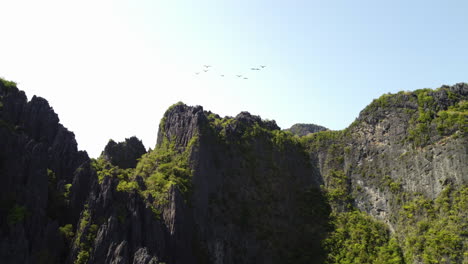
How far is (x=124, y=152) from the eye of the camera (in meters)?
74.7

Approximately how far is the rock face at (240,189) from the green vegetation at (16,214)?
23 centimetres

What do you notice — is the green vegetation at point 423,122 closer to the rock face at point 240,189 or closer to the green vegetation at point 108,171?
the rock face at point 240,189

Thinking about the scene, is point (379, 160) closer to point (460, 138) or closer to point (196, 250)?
point (460, 138)

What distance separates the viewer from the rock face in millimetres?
46594

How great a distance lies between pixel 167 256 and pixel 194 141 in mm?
22459

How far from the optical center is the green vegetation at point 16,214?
41719mm

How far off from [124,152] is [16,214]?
107 feet

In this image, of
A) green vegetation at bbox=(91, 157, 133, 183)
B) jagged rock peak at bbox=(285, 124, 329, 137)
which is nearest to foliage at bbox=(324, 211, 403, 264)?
green vegetation at bbox=(91, 157, 133, 183)

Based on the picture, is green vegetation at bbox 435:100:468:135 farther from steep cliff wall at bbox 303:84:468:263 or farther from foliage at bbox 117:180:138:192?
foliage at bbox 117:180:138:192

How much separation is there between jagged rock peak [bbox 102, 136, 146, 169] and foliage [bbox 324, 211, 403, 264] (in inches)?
1516

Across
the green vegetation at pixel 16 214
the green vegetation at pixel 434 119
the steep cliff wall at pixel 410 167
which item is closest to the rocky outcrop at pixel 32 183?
the green vegetation at pixel 16 214

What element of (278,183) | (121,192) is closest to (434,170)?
(278,183)

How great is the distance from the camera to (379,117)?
7206 centimetres

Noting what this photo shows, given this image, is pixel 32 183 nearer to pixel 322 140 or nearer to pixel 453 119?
pixel 322 140
